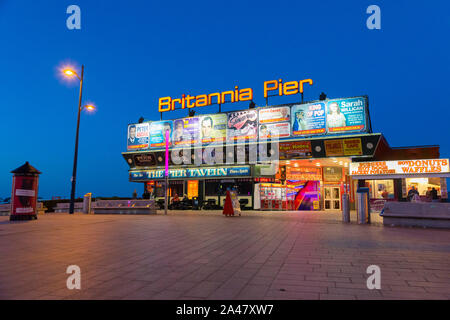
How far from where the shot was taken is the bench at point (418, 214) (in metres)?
11.2

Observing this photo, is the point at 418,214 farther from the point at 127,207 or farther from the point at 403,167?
the point at 127,207

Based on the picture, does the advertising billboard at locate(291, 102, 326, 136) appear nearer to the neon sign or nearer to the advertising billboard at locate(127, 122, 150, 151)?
the neon sign

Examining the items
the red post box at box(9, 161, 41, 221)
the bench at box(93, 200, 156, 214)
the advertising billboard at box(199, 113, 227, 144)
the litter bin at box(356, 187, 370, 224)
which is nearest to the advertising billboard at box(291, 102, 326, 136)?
the advertising billboard at box(199, 113, 227, 144)

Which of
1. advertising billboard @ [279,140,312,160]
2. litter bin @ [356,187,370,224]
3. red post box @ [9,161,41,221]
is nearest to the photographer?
litter bin @ [356,187,370,224]

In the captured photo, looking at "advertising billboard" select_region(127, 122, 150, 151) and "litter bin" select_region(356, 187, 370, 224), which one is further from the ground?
"advertising billboard" select_region(127, 122, 150, 151)

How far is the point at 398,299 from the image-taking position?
3477 millimetres

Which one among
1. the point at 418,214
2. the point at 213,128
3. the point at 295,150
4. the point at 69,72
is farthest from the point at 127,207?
the point at 418,214

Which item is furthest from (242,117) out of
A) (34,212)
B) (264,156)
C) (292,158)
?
(34,212)

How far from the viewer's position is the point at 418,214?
11.6 meters

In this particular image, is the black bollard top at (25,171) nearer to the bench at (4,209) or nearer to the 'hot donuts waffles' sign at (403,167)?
the bench at (4,209)

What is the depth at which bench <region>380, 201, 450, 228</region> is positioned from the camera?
36.8 ft

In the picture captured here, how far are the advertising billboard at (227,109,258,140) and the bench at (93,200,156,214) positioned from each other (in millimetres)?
10654
